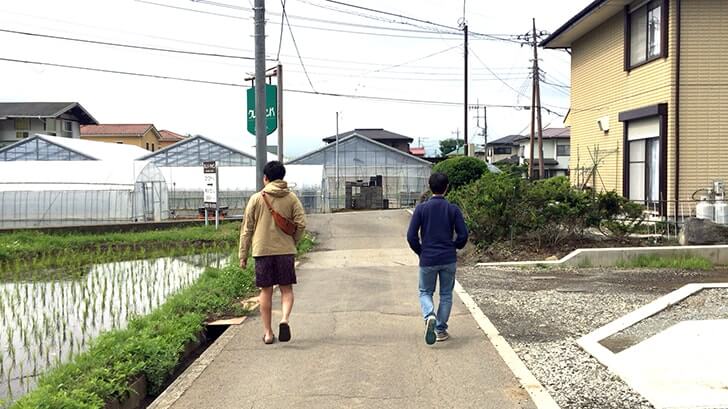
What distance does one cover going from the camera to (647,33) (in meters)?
17.3

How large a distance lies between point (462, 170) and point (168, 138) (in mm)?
75192

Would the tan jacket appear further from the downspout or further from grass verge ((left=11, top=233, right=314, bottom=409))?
the downspout

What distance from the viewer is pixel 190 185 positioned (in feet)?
126

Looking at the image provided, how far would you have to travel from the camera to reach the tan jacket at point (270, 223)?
22.8 feet

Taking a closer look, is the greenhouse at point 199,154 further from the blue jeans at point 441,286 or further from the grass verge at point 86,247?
the blue jeans at point 441,286

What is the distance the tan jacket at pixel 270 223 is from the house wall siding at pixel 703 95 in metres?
12.5

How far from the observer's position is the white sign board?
22844 millimetres

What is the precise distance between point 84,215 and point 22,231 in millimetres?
6553

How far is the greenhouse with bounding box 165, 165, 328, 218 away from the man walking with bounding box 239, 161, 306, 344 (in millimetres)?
29461

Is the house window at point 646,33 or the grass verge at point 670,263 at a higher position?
the house window at point 646,33

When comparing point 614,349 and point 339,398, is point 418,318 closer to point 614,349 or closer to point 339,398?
point 614,349

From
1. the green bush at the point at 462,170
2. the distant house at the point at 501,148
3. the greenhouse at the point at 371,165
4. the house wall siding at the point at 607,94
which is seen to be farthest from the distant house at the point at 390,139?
the house wall siding at the point at 607,94

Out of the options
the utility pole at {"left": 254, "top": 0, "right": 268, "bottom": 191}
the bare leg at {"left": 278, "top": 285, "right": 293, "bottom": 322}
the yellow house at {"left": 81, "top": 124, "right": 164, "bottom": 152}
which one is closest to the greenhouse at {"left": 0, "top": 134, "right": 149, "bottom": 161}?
the utility pole at {"left": 254, "top": 0, "right": 268, "bottom": 191}

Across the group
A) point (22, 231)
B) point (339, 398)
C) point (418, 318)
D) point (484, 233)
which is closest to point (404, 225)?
point (484, 233)
